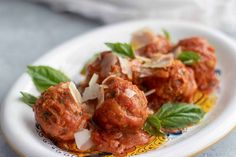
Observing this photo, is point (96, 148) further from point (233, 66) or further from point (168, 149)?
point (233, 66)

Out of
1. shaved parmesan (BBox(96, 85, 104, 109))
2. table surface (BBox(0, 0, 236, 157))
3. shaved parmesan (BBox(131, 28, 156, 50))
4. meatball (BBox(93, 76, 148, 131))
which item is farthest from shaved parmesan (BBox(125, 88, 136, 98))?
table surface (BBox(0, 0, 236, 157))

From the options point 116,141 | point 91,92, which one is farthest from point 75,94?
point 116,141

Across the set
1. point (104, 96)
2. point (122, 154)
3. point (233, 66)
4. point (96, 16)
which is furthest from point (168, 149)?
point (96, 16)

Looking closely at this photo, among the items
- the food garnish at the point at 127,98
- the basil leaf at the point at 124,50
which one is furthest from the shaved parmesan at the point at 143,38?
the basil leaf at the point at 124,50

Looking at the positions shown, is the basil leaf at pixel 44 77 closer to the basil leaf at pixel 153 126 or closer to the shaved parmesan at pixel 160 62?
the shaved parmesan at pixel 160 62

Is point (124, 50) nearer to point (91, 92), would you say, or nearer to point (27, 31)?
point (91, 92)

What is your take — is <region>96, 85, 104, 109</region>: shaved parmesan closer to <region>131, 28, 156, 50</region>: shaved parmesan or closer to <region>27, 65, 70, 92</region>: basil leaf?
<region>27, 65, 70, 92</region>: basil leaf

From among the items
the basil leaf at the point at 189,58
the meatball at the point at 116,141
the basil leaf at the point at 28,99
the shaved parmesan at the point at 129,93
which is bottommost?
the meatball at the point at 116,141
